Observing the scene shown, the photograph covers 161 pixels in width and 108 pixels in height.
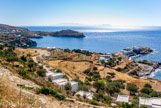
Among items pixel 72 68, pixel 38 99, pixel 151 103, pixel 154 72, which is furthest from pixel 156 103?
pixel 154 72

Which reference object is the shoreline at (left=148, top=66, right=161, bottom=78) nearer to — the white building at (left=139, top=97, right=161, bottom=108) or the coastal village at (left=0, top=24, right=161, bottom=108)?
the coastal village at (left=0, top=24, right=161, bottom=108)

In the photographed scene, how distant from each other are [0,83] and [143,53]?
208 ft

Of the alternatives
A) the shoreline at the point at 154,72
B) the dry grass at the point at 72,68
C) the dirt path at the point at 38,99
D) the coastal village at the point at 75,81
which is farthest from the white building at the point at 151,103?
the shoreline at the point at 154,72

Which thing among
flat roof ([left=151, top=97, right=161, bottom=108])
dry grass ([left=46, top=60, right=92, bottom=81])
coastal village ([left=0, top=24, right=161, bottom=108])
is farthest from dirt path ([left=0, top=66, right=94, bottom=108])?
dry grass ([left=46, top=60, right=92, bottom=81])

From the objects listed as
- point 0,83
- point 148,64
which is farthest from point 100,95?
point 148,64

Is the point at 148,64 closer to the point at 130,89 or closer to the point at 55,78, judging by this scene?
the point at 130,89

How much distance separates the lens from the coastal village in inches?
277

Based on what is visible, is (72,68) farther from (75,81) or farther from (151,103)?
(151,103)

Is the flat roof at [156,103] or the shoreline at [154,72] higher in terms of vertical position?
the flat roof at [156,103]

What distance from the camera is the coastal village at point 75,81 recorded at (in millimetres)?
7047

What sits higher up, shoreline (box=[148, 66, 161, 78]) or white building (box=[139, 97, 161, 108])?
white building (box=[139, 97, 161, 108])

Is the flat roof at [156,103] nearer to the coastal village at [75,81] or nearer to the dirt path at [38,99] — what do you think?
the coastal village at [75,81]

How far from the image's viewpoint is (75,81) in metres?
18.2

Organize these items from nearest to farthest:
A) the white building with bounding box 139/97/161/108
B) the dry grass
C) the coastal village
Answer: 1. the coastal village
2. the white building with bounding box 139/97/161/108
3. the dry grass
